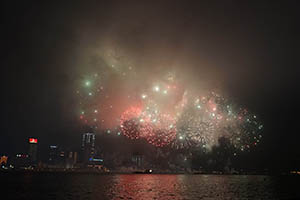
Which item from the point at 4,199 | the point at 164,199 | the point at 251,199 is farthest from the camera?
the point at 251,199

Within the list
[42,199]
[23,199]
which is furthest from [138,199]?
[23,199]

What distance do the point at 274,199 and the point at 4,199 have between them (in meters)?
54.5

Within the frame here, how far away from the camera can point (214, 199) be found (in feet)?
196

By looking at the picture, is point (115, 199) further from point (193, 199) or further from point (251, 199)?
point (251, 199)

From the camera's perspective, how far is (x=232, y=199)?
198ft

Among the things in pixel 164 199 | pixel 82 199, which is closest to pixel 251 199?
pixel 164 199

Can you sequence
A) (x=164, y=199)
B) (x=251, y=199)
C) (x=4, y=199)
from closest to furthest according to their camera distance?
1. (x=4, y=199)
2. (x=164, y=199)
3. (x=251, y=199)

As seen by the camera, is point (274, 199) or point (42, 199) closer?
point (42, 199)

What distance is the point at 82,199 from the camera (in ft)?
179

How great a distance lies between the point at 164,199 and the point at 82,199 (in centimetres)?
1634

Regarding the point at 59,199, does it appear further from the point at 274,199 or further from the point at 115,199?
the point at 274,199

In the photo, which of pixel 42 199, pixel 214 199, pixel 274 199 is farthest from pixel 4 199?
pixel 274 199

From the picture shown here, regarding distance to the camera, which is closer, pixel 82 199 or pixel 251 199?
pixel 82 199

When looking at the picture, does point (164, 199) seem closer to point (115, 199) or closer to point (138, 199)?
point (138, 199)
